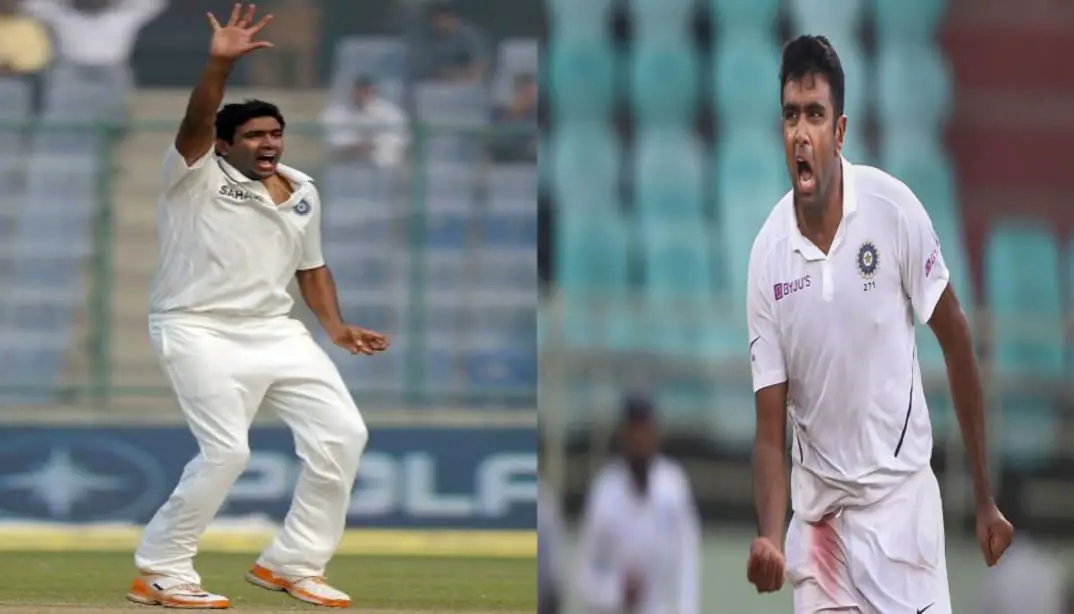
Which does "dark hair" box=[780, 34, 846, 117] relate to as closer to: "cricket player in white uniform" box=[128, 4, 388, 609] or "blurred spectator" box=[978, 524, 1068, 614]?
"blurred spectator" box=[978, 524, 1068, 614]

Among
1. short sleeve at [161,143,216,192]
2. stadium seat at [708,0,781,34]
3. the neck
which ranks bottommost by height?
Result: the neck

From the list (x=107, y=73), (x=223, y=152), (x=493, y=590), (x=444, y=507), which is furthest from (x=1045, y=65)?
(x=107, y=73)

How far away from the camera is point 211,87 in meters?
5.97

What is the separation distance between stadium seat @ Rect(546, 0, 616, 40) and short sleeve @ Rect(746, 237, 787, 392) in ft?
5.12

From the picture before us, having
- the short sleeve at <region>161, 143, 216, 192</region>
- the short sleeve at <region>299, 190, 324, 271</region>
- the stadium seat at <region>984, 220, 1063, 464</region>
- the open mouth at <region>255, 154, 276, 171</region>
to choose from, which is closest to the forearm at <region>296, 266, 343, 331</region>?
the short sleeve at <region>299, 190, 324, 271</region>

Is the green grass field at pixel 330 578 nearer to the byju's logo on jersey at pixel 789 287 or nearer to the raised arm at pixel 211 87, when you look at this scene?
the raised arm at pixel 211 87

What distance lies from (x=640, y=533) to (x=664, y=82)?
1.34 meters

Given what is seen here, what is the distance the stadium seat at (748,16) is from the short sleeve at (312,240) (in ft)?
5.35

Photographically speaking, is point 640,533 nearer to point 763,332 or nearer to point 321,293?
point 763,332

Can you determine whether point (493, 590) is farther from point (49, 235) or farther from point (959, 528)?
point (49, 235)

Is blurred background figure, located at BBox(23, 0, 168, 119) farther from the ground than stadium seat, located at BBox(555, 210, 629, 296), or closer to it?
farther from the ground

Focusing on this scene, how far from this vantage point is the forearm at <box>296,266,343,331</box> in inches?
269

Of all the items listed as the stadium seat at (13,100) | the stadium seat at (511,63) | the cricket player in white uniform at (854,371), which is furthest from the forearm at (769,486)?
the stadium seat at (13,100)

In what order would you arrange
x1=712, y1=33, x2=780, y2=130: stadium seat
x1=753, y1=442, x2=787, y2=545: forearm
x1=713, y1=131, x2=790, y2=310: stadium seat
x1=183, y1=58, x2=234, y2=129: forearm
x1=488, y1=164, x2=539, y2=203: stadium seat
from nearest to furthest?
x1=753, y1=442, x2=787, y2=545: forearm, x1=713, y1=131, x2=790, y2=310: stadium seat, x1=712, y1=33, x2=780, y2=130: stadium seat, x1=183, y1=58, x2=234, y2=129: forearm, x1=488, y1=164, x2=539, y2=203: stadium seat
